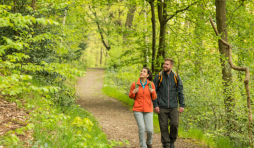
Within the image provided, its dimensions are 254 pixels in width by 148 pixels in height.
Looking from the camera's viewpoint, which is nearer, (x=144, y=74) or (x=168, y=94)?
(x=144, y=74)

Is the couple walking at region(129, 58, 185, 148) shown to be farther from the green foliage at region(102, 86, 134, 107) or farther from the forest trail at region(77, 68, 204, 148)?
the green foliage at region(102, 86, 134, 107)

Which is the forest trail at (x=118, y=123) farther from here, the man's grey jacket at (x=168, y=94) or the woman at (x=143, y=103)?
the man's grey jacket at (x=168, y=94)

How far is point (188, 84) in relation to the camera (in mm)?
8156

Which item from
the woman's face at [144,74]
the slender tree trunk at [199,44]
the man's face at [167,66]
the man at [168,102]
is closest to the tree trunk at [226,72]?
the slender tree trunk at [199,44]

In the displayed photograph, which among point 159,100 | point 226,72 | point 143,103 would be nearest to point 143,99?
point 143,103

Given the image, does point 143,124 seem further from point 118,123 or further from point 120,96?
point 120,96

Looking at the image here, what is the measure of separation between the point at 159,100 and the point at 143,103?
1.69 feet

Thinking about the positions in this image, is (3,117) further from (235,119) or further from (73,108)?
(235,119)

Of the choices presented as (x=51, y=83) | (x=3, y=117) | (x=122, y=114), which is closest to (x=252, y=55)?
(x=122, y=114)

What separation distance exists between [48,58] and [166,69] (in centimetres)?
499

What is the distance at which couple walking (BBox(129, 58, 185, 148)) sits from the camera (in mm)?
4484

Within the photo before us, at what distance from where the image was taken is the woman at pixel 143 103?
4.42 metres

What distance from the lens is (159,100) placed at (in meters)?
4.78

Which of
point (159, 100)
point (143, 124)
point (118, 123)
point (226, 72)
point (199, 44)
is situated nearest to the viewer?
point (143, 124)
